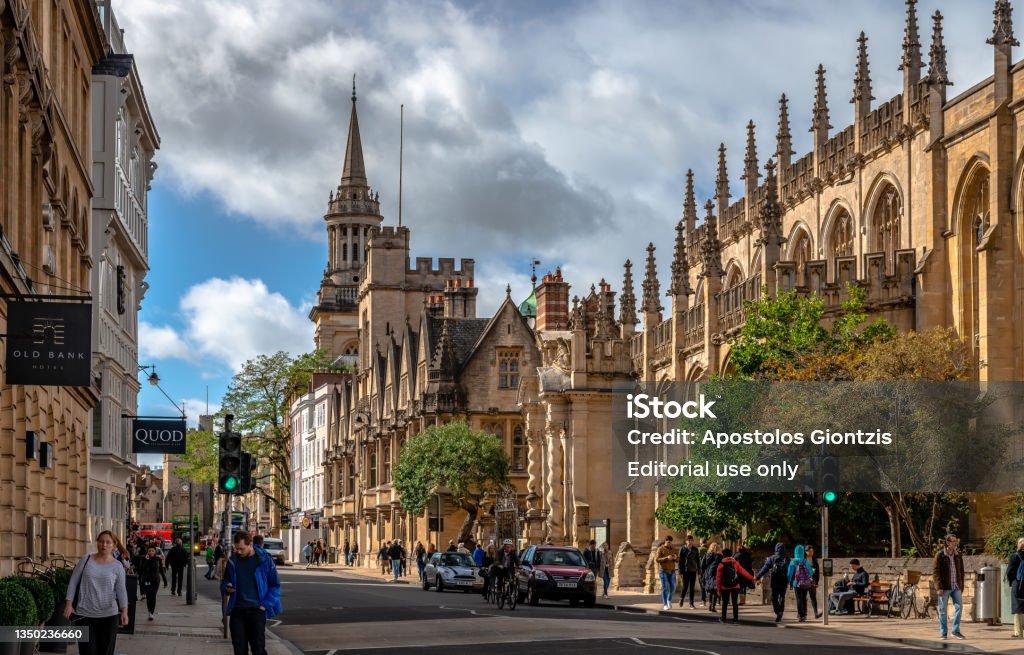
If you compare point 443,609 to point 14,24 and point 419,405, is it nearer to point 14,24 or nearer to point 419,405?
point 14,24

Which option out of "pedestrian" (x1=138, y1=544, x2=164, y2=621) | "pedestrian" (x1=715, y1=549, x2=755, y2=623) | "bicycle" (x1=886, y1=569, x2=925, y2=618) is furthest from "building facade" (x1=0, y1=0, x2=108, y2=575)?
"bicycle" (x1=886, y1=569, x2=925, y2=618)

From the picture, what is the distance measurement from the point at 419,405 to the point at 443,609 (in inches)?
1686

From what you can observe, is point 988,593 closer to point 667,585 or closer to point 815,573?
point 815,573

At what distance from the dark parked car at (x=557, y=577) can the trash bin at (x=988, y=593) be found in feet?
37.4

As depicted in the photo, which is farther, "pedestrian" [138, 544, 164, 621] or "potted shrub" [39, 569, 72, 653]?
"pedestrian" [138, 544, 164, 621]

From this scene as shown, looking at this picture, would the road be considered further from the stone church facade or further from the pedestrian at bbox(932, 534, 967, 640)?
the stone church facade

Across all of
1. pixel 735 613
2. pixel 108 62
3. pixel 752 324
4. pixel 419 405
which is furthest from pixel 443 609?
pixel 419 405

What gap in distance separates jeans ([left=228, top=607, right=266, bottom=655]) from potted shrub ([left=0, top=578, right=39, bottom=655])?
7.64 feet

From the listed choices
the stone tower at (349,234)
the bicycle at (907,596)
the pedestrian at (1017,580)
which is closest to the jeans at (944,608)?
the pedestrian at (1017,580)

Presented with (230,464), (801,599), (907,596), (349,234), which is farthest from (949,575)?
(349,234)

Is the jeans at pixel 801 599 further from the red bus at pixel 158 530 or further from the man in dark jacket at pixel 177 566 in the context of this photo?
the red bus at pixel 158 530

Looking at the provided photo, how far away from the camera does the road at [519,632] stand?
22.1 metres

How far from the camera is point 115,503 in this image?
181ft

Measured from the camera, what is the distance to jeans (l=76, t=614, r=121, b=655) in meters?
15.7
